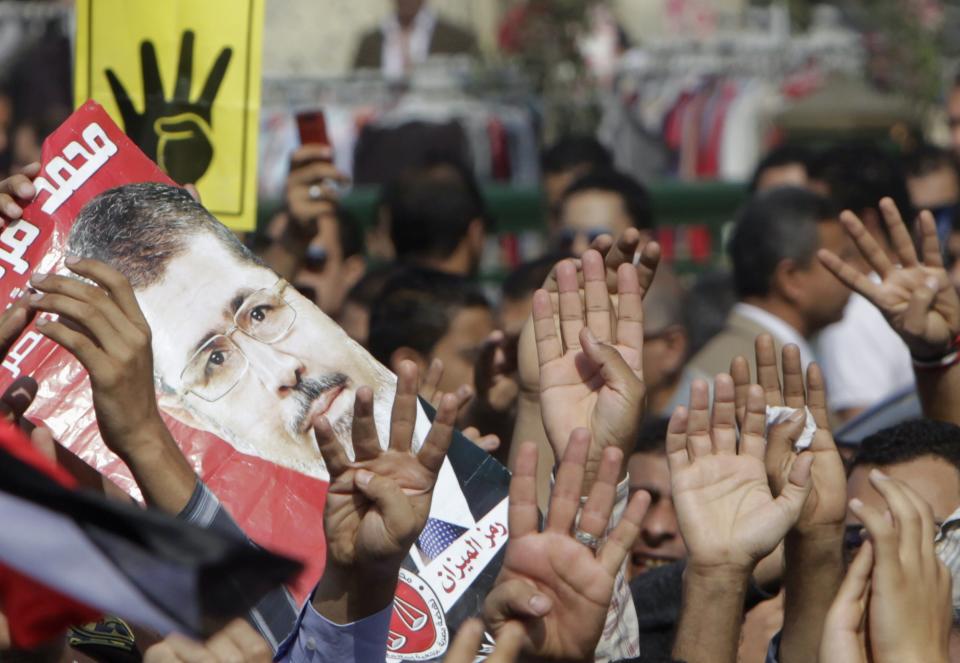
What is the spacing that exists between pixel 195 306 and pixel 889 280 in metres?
1.74

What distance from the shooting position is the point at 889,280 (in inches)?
160

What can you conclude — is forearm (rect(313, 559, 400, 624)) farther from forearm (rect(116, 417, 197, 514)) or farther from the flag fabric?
the flag fabric

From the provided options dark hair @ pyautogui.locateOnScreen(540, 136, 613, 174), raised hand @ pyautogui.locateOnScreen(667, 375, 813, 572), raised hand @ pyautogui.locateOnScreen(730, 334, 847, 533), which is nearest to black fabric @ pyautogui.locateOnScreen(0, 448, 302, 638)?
raised hand @ pyautogui.locateOnScreen(667, 375, 813, 572)

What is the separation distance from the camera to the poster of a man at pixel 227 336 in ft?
10.1

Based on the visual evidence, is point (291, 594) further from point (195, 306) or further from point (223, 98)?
point (223, 98)

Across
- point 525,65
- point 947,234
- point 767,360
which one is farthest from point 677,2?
point 767,360

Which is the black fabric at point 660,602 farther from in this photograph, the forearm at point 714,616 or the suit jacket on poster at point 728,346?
the suit jacket on poster at point 728,346

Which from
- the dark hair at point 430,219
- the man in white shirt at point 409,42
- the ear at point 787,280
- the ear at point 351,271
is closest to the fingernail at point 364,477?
the ear at point 351,271

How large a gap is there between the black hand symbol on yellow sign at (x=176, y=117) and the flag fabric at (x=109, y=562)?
6.20 ft

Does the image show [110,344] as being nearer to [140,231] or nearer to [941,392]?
[140,231]

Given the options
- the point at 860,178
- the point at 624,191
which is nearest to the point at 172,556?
the point at 624,191

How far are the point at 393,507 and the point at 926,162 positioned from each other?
573 centimetres

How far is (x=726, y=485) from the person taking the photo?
9.66 ft

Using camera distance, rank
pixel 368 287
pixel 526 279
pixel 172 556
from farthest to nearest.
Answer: pixel 368 287, pixel 526 279, pixel 172 556
